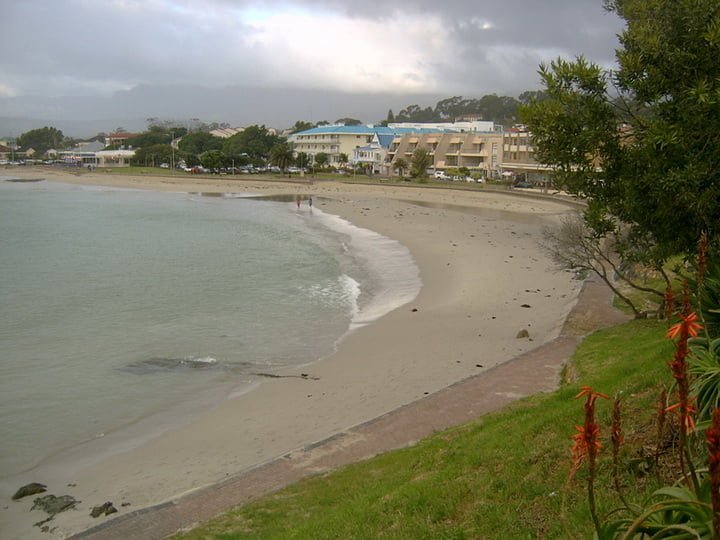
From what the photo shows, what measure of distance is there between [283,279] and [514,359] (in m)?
15.1

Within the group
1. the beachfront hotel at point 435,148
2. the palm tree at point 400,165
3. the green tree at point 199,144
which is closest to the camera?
the beachfront hotel at point 435,148

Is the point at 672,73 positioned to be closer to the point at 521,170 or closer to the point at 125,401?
the point at 125,401

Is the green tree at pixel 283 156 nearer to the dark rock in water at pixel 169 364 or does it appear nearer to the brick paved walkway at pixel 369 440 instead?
the dark rock in water at pixel 169 364

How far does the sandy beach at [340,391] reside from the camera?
34.1 feet

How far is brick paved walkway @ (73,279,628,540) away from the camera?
336 inches

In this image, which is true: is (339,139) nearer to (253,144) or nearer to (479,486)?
(253,144)

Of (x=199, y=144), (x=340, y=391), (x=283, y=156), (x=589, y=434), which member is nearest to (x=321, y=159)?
(x=283, y=156)

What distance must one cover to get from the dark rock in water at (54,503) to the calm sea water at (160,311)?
1.45 metres

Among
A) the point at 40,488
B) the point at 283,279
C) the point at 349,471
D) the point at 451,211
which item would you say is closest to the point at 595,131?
the point at 349,471

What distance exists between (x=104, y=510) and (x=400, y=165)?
8869cm

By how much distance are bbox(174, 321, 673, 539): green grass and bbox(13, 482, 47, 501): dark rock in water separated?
12.6 feet

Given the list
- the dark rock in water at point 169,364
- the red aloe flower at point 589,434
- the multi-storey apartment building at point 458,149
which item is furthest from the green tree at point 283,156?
the red aloe flower at point 589,434

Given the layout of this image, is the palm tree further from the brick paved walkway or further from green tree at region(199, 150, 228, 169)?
the brick paved walkway

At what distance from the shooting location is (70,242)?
139 ft
